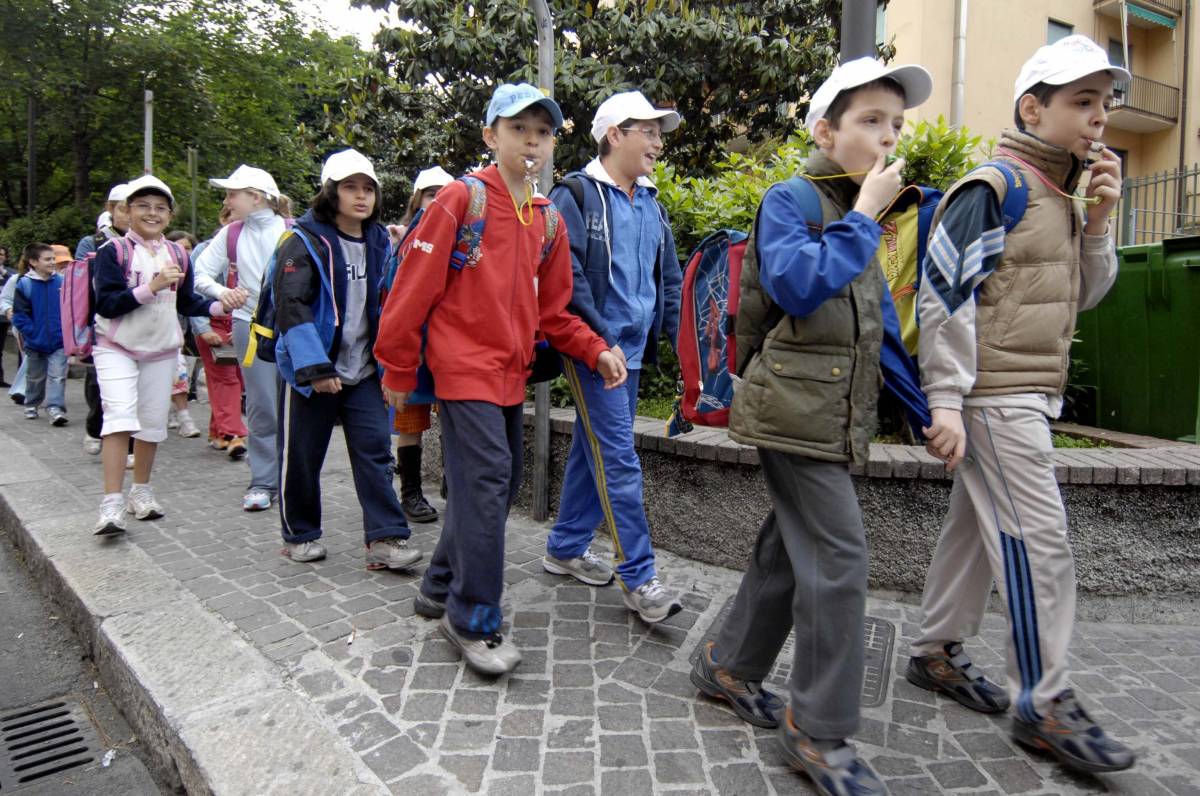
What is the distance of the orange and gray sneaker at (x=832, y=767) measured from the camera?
2250 mm

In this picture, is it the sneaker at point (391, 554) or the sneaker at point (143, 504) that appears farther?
the sneaker at point (143, 504)

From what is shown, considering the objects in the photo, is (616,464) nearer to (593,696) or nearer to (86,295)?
(593,696)

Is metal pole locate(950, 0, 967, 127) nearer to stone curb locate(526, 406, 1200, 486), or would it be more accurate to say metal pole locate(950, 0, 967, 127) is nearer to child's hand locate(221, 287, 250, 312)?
stone curb locate(526, 406, 1200, 486)

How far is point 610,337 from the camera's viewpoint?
3.52 m

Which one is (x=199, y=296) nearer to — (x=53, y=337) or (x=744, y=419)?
(x=744, y=419)

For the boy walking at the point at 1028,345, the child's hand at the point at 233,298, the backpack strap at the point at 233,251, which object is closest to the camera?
the boy walking at the point at 1028,345

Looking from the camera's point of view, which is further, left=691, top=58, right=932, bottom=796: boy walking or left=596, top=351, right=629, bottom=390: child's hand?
left=596, top=351, right=629, bottom=390: child's hand

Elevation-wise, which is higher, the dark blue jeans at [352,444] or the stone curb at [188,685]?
the dark blue jeans at [352,444]

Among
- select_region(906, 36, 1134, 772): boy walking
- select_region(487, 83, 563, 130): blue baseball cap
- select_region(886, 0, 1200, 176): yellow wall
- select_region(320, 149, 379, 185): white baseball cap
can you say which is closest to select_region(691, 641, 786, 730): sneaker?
select_region(906, 36, 1134, 772): boy walking

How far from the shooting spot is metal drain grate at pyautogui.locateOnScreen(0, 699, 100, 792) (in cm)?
282

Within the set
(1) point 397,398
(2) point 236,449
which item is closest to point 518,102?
(1) point 397,398

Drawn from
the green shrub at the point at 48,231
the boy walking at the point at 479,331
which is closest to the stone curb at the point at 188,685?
the boy walking at the point at 479,331

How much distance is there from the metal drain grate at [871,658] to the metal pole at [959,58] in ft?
49.7

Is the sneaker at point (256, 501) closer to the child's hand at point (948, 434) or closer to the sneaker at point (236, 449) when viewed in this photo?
the sneaker at point (236, 449)
